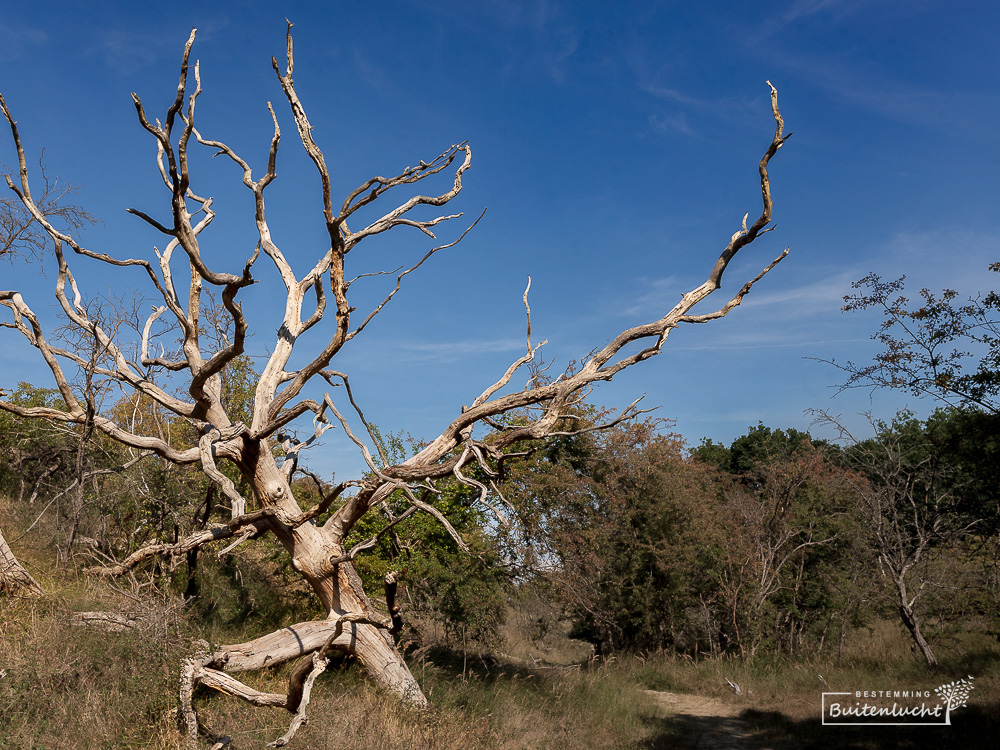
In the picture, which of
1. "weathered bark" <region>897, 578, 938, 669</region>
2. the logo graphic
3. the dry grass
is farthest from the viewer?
"weathered bark" <region>897, 578, 938, 669</region>

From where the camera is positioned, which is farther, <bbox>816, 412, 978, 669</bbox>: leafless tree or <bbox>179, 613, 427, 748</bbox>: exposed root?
<bbox>816, 412, 978, 669</bbox>: leafless tree

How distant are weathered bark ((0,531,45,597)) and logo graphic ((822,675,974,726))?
11.4 m

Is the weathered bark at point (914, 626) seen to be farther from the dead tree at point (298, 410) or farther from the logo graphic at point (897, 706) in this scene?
the dead tree at point (298, 410)

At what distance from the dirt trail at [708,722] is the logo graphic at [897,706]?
1.42 metres

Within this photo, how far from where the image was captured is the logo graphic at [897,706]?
30.3ft

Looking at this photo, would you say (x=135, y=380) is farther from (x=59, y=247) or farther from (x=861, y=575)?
(x=861, y=575)

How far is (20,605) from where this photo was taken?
7.75 meters

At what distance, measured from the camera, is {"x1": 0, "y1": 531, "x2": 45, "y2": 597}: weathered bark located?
7.92 meters

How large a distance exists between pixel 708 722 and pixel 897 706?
3050 mm

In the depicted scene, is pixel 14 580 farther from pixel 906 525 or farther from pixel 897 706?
pixel 906 525

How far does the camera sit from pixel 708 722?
37.9 feet

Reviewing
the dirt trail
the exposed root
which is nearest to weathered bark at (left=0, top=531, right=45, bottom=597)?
the exposed root

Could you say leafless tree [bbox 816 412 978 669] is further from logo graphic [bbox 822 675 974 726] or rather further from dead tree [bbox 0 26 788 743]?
dead tree [bbox 0 26 788 743]

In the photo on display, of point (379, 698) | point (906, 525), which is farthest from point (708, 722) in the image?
point (379, 698)
